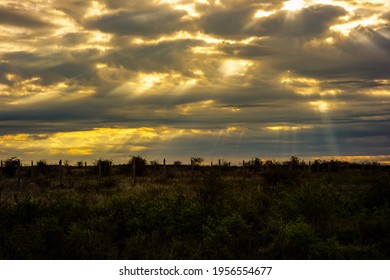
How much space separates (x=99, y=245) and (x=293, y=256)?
16.8 ft

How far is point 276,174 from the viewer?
32.0m

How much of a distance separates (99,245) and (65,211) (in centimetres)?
497

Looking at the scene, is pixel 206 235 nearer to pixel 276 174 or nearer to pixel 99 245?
pixel 99 245

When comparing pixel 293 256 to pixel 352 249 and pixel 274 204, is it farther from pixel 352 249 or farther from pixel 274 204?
pixel 274 204

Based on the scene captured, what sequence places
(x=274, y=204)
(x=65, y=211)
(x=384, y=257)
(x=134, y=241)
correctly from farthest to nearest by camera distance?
1. (x=274, y=204)
2. (x=65, y=211)
3. (x=134, y=241)
4. (x=384, y=257)
